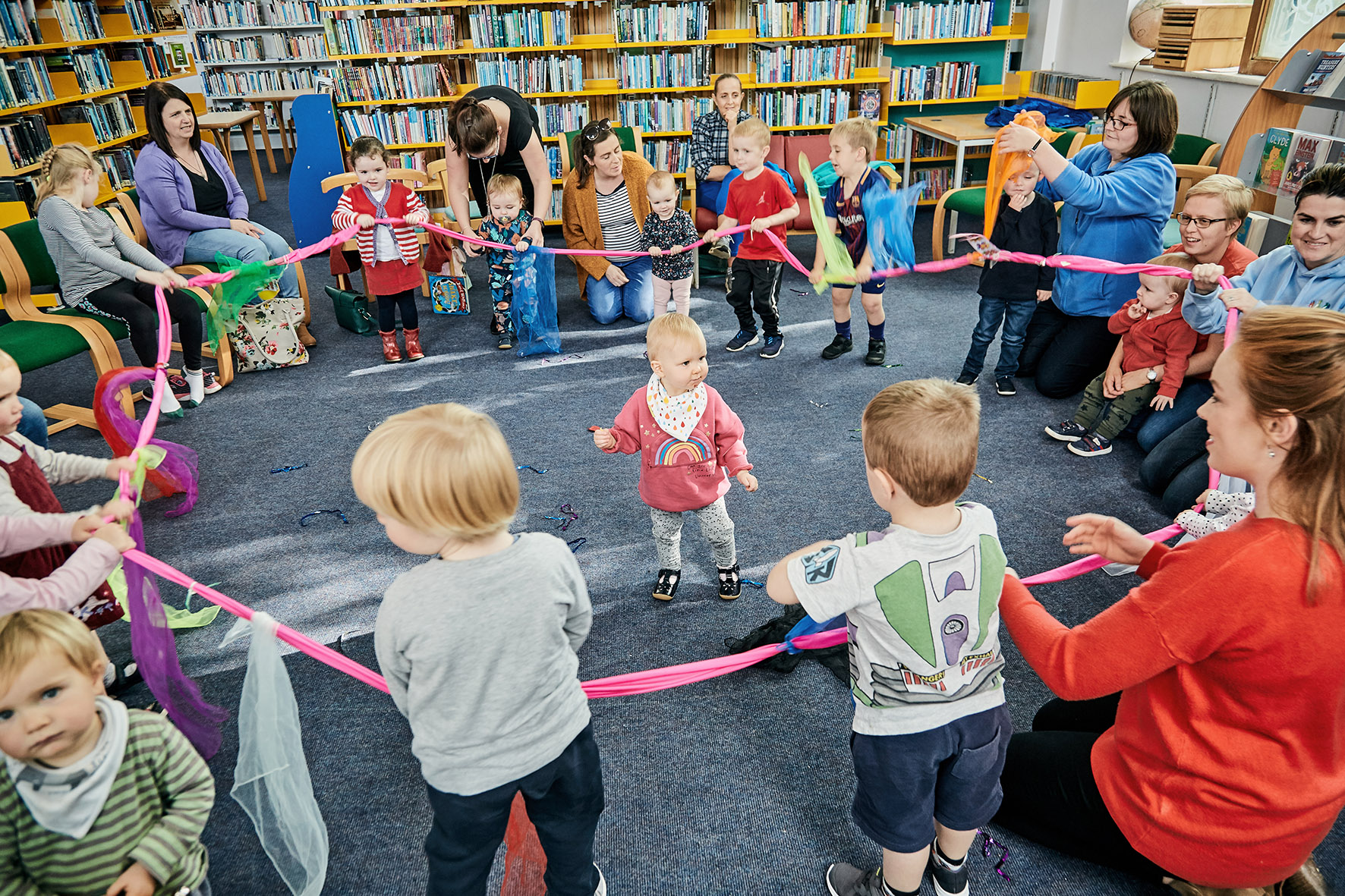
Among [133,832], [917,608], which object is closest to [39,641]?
[133,832]

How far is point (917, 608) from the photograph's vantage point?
1.30m

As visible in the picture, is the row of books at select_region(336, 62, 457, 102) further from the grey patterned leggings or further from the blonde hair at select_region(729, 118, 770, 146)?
the grey patterned leggings

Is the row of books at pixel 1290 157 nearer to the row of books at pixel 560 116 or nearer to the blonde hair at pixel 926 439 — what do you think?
the blonde hair at pixel 926 439

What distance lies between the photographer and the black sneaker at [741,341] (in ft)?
14.7

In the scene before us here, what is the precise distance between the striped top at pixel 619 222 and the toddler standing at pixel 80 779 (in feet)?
12.8

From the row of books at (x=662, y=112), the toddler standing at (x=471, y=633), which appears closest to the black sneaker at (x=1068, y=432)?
the toddler standing at (x=471, y=633)

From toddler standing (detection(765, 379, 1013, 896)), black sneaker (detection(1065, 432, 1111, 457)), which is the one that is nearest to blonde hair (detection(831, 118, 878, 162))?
black sneaker (detection(1065, 432, 1111, 457))

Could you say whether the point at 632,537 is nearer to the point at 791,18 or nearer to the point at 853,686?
the point at 853,686

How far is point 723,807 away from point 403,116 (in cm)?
609

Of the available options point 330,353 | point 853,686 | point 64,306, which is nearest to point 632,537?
point 853,686

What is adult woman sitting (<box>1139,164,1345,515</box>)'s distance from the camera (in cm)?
254

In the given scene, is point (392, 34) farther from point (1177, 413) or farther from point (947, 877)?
point (947, 877)

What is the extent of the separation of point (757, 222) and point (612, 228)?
1.23 meters

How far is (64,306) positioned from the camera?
3.92 metres
